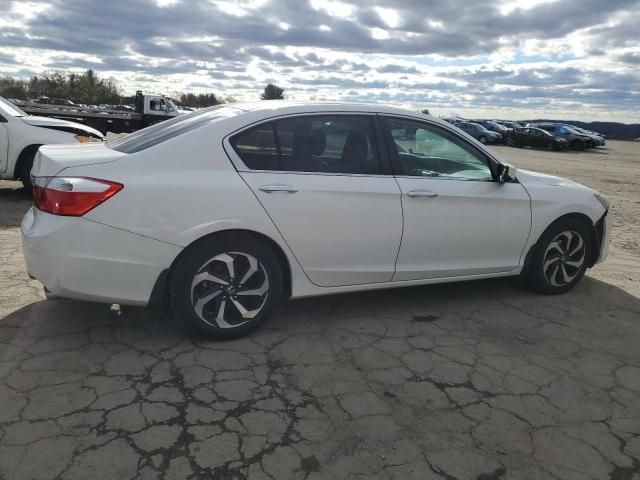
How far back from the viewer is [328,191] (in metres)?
3.73

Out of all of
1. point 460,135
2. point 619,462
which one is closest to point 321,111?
point 460,135

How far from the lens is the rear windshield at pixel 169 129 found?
367cm

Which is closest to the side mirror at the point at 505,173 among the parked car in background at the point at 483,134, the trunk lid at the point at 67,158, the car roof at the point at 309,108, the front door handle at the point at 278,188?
the car roof at the point at 309,108

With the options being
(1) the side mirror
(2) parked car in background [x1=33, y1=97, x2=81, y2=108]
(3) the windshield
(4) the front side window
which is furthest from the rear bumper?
(2) parked car in background [x1=33, y1=97, x2=81, y2=108]

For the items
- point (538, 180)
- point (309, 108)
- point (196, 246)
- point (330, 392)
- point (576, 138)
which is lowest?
point (330, 392)

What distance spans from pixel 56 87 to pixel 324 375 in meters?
79.7

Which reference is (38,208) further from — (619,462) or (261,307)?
(619,462)

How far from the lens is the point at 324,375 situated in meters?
3.32

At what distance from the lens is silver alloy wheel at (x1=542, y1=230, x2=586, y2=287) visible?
482cm

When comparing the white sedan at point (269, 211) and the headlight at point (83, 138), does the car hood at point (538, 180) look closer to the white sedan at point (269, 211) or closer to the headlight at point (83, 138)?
the white sedan at point (269, 211)

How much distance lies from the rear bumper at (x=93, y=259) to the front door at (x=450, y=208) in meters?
1.75

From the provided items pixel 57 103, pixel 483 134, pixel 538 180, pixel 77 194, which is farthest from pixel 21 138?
pixel 483 134

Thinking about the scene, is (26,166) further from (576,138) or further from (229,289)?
(576,138)

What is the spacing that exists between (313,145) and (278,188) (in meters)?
0.47
